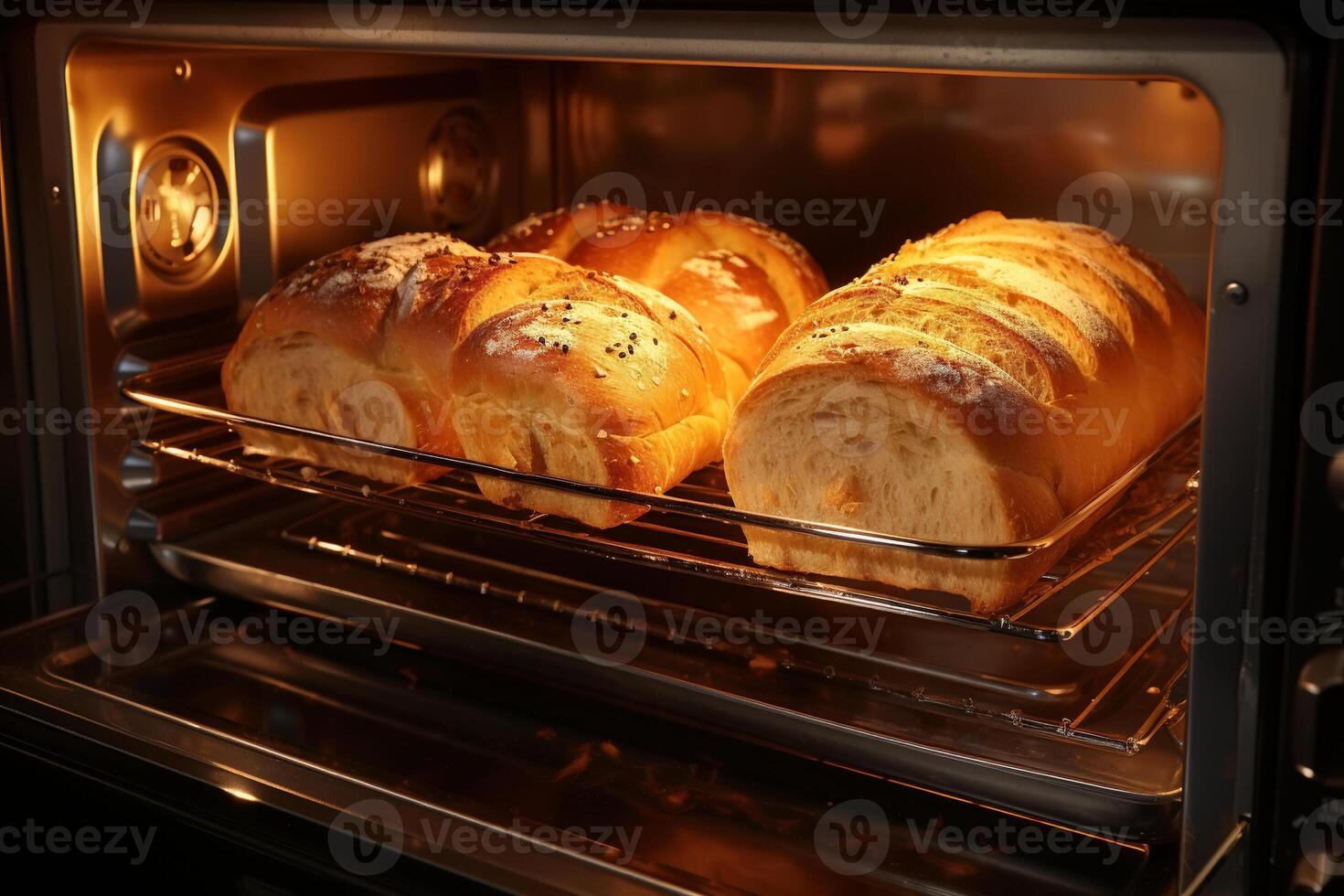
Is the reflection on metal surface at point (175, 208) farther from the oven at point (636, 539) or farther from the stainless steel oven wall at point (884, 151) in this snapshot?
the stainless steel oven wall at point (884, 151)

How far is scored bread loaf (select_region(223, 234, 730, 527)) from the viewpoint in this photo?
1.11m

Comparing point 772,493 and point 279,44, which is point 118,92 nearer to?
point 279,44

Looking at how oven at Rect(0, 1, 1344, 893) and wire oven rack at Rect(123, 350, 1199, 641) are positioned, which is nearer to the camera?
oven at Rect(0, 1, 1344, 893)

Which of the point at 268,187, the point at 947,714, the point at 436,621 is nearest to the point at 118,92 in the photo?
the point at 268,187

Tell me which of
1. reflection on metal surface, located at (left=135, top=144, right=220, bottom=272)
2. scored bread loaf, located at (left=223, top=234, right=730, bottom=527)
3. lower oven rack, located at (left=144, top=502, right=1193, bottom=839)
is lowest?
lower oven rack, located at (left=144, top=502, right=1193, bottom=839)

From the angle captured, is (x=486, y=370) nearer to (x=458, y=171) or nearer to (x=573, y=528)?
(x=573, y=528)

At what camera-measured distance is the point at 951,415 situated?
3.08ft

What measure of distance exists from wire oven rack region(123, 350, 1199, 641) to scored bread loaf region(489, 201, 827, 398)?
154 millimetres

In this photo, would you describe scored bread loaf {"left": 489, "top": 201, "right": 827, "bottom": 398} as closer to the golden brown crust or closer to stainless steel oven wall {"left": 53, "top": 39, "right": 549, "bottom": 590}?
the golden brown crust

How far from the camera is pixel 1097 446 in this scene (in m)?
1.04

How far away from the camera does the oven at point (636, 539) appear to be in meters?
0.76

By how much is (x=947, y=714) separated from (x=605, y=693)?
0.96 feet

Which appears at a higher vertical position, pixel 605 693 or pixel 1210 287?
pixel 1210 287

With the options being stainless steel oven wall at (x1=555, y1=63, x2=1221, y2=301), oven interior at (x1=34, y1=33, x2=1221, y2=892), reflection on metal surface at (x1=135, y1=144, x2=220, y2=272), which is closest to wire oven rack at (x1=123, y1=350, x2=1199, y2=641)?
oven interior at (x1=34, y1=33, x2=1221, y2=892)
